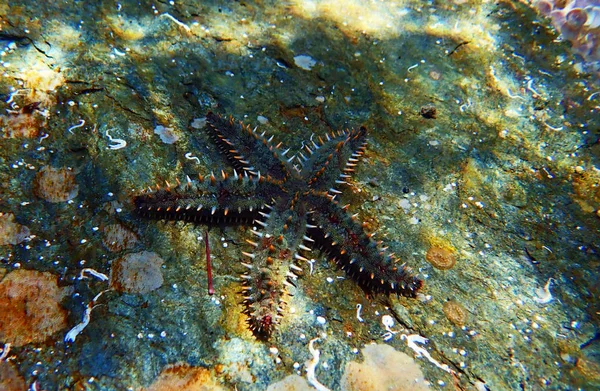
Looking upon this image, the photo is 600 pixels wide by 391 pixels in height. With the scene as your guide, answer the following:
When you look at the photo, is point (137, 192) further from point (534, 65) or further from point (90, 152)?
point (534, 65)

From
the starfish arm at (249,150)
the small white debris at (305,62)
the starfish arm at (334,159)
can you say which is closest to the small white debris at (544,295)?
the starfish arm at (334,159)

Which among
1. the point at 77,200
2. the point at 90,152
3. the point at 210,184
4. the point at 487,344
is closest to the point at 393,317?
the point at 487,344

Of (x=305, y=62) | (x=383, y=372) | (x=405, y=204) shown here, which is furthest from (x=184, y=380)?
(x=305, y=62)

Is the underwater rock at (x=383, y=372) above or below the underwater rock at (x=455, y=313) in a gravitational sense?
below

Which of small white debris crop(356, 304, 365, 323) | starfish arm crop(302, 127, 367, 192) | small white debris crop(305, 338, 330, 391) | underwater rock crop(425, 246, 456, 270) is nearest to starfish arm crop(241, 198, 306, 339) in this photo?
small white debris crop(305, 338, 330, 391)

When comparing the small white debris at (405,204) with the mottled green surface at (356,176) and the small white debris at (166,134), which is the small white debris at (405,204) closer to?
the mottled green surface at (356,176)

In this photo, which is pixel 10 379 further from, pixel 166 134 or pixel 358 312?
pixel 358 312

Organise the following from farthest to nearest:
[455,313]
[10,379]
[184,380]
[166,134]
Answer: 1. [166,134]
2. [455,313]
3. [184,380]
4. [10,379]
